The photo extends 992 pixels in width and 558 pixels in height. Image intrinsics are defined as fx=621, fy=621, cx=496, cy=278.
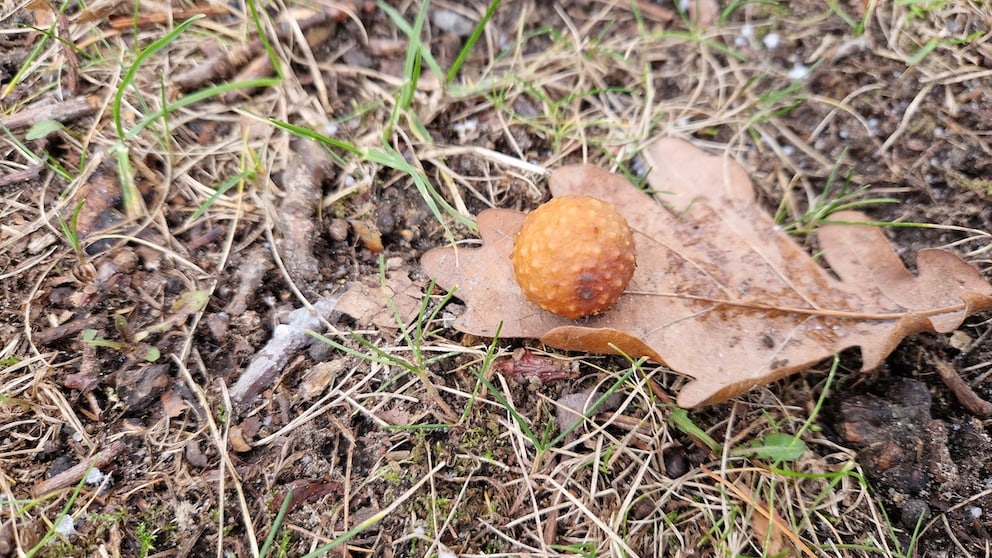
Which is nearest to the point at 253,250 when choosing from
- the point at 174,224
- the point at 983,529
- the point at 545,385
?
the point at 174,224

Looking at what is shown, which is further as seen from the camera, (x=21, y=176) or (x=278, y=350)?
(x=21, y=176)

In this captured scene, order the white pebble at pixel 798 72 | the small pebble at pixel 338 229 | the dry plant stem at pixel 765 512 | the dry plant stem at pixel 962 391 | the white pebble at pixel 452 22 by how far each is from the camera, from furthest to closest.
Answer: the white pebble at pixel 452 22
the white pebble at pixel 798 72
the small pebble at pixel 338 229
the dry plant stem at pixel 962 391
the dry plant stem at pixel 765 512

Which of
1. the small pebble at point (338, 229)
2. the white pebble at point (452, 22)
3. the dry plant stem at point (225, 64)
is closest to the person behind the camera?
the small pebble at point (338, 229)

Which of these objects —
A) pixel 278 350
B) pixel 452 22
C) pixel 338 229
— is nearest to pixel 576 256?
pixel 338 229

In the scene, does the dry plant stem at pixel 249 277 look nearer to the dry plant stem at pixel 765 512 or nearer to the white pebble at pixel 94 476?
the white pebble at pixel 94 476

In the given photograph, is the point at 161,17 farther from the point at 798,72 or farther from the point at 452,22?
the point at 798,72

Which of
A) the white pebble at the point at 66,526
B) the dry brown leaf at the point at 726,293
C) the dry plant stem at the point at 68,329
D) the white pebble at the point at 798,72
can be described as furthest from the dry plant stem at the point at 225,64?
the white pebble at the point at 798,72

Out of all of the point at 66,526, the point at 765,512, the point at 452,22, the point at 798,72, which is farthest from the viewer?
the point at 452,22
